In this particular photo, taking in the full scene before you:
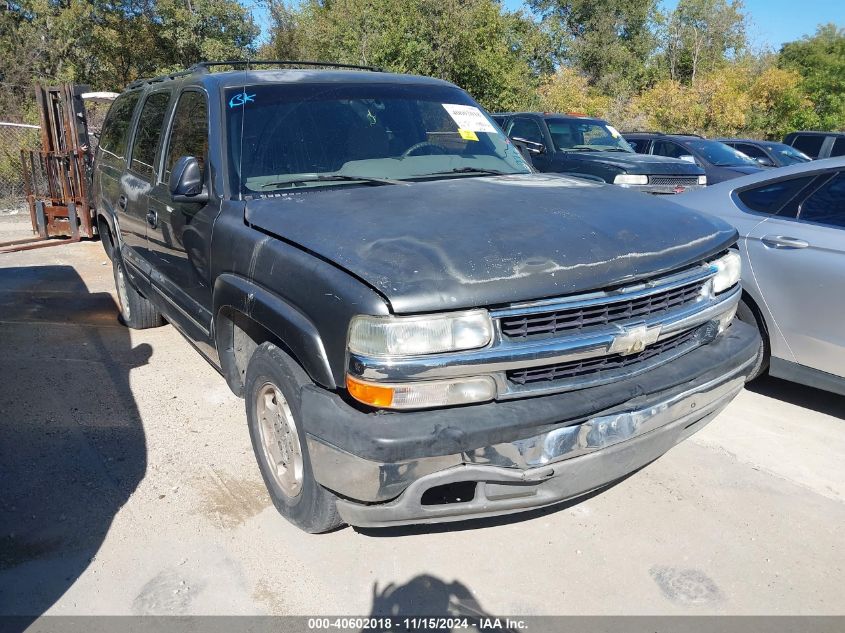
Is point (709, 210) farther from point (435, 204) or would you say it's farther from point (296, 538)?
point (296, 538)

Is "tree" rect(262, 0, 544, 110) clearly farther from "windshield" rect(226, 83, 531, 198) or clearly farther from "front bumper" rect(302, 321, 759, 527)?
"front bumper" rect(302, 321, 759, 527)

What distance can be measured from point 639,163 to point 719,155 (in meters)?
3.93

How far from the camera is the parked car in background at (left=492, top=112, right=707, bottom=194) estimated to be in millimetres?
9977

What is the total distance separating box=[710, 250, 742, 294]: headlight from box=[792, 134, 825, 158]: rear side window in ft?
53.3

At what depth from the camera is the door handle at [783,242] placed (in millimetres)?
4140

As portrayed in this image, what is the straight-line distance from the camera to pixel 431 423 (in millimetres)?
2369

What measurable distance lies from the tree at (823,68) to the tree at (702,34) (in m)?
3.67

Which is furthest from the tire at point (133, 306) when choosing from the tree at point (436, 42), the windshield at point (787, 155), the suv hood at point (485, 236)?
the tree at point (436, 42)

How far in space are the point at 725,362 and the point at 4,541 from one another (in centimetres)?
327

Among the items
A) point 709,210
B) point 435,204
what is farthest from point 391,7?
point 435,204

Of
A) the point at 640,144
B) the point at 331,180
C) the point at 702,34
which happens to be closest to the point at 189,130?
the point at 331,180

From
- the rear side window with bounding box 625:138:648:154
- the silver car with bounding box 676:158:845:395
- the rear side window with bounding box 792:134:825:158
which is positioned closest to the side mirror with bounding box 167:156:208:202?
the silver car with bounding box 676:158:845:395

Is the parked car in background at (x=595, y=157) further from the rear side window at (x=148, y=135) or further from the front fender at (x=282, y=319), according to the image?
the front fender at (x=282, y=319)

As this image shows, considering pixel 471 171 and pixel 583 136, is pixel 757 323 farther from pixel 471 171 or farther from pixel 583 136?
pixel 583 136
